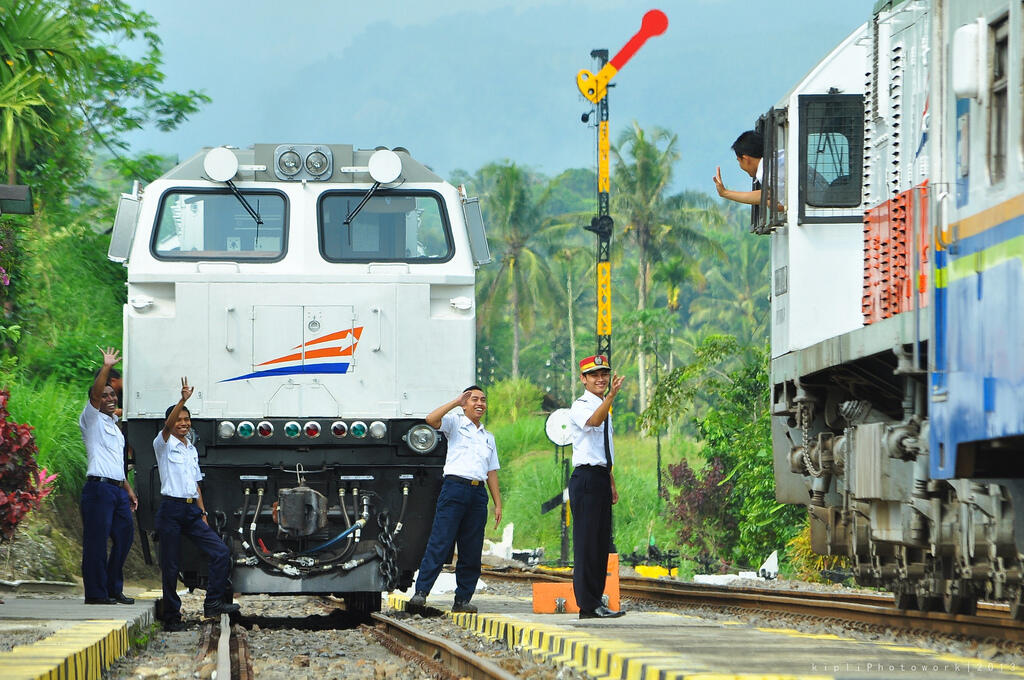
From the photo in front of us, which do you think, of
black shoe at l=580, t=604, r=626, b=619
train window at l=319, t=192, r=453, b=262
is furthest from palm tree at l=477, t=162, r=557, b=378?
black shoe at l=580, t=604, r=626, b=619

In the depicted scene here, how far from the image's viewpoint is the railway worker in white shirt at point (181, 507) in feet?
34.0

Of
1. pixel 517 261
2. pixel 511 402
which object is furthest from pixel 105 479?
pixel 517 261

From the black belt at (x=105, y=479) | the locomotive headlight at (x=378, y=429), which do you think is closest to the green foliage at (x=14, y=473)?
the black belt at (x=105, y=479)

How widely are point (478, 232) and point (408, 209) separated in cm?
61

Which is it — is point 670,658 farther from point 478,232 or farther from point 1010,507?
point 478,232

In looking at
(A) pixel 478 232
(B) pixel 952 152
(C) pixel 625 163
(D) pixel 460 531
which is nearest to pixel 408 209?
(A) pixel 478 232

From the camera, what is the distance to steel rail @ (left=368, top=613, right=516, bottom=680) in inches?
286

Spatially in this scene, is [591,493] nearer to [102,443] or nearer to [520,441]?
[102,443]

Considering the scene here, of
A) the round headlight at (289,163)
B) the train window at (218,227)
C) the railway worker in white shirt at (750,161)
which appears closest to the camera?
the train window at (218,227)

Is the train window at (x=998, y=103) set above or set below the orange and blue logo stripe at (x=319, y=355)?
above

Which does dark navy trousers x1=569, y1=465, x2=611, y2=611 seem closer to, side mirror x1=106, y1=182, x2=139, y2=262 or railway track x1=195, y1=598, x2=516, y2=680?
railway track x1=195, y1=598, x2=516, y2=680

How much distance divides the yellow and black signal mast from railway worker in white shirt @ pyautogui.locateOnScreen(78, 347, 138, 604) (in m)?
15.2

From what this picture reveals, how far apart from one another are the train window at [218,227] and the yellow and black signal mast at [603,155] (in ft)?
46.6

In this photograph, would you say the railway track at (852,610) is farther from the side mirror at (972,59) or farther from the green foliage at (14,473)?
the green foliage at (14,473)
